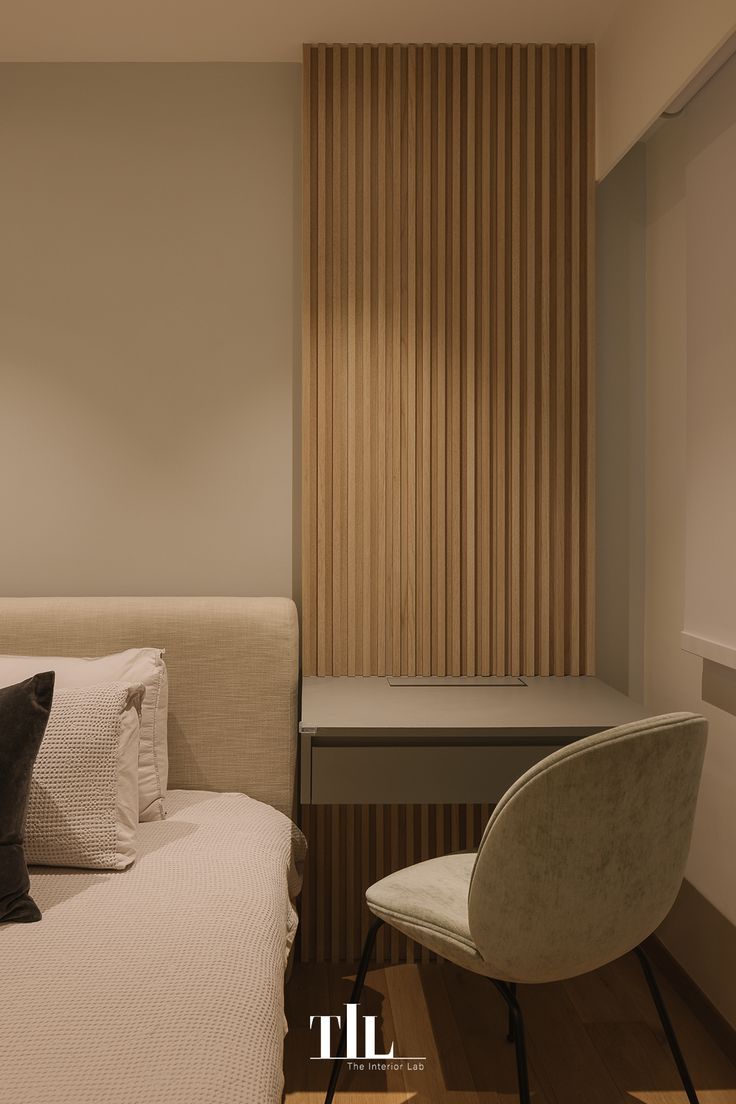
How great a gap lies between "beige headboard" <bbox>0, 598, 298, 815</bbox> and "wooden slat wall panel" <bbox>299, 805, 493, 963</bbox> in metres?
0.25

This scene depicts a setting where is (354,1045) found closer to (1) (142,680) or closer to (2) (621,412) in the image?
(1) (142,680)

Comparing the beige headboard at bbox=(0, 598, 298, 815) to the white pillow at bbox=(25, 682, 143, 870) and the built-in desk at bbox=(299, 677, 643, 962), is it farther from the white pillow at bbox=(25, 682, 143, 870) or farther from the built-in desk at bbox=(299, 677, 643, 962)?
the white pillow at bbox=(25, 682, 143, 870)

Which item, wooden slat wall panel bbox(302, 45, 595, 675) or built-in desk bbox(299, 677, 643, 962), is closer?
built-in desk bbox(299, 677, 643, 962)

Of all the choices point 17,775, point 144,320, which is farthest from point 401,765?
point 144,320

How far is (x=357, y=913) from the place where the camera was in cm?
237

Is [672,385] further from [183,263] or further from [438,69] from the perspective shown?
[183,263]

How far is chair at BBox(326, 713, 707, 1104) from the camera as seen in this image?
1355 mm

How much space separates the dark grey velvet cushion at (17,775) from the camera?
4.82 feet

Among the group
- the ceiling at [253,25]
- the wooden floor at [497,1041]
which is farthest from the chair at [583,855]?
the ceiling at [253,25]

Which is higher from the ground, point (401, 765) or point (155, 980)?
point (401, 765)

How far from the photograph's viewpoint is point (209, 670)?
217cm

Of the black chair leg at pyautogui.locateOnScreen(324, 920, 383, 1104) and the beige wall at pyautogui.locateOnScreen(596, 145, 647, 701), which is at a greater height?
the beige wall at pyautogui.locateOnScreen(596, 145, 647, 701)

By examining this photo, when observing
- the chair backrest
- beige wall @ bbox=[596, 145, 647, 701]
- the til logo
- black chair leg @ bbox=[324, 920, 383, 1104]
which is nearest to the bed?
black chair leg @ bbox=[324, 920, 383, 1104]

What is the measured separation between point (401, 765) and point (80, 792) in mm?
677
